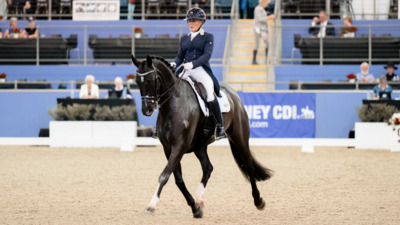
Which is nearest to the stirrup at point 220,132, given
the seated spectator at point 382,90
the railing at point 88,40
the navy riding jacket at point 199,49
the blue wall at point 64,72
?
the navy riding jacket at point 199,49

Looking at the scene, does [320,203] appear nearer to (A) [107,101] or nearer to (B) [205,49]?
(B) [205,49]

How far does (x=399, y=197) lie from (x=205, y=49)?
3234 mm

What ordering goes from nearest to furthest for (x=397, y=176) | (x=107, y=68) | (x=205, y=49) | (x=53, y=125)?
(x=205, y=49) → (x=397, y=176) → (x=53, y=125) → (x=107, y=68)

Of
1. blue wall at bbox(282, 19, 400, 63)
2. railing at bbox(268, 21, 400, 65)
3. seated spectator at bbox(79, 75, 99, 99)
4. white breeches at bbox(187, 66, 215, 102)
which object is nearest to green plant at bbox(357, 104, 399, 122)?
railing at bbox(268, 21, 400, 65)

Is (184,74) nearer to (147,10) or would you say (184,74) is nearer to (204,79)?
(204,79)

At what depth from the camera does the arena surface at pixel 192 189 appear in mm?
7387

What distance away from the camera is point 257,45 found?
21.8m

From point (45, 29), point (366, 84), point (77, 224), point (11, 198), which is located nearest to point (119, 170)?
point (11, 198)

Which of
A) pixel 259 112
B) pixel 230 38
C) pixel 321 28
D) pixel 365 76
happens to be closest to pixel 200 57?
pixel 259 112

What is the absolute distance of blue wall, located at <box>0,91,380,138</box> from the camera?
18938mm

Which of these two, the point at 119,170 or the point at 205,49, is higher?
the point at 205,49

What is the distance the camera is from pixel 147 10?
2422cm

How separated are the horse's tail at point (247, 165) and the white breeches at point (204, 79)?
33.8 inches

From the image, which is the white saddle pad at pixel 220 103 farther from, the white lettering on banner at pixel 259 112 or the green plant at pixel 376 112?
the white lettering on banner at pixel 259 112
